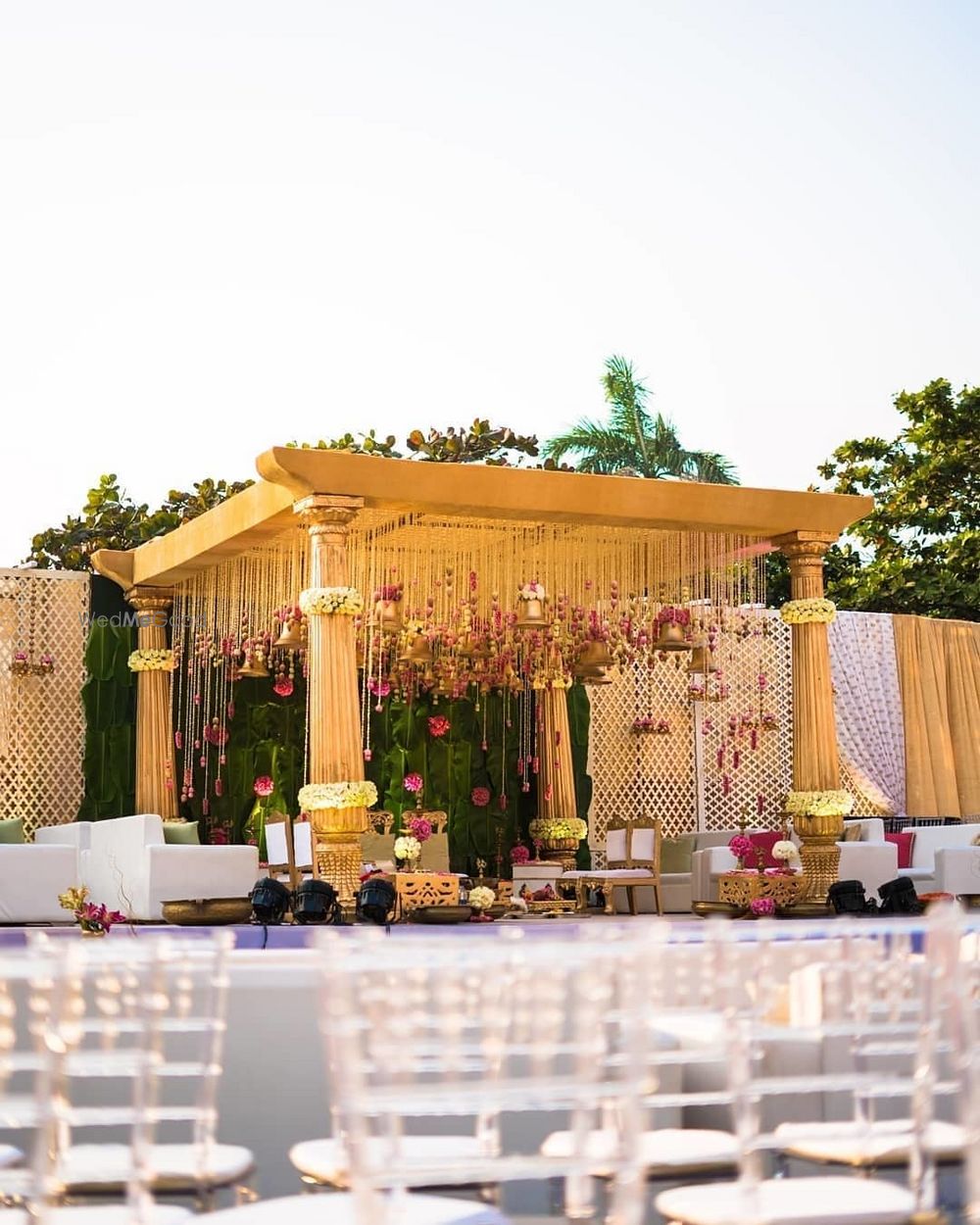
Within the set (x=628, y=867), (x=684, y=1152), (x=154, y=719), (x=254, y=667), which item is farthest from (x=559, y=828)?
(x=684, y=1152)

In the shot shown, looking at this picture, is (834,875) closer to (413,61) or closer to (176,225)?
(413,61)

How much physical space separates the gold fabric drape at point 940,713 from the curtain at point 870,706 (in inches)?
3.5

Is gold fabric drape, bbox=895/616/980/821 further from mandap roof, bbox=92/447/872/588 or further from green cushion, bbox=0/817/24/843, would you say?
green cushion, bbox=0/817/24/843

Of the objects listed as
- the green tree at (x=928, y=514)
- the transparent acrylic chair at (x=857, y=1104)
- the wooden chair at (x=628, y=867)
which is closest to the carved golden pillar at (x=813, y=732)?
the wooden chair at (x=628, y=867)

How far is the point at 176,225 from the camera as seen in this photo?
16750 millimetres

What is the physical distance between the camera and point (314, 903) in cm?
915

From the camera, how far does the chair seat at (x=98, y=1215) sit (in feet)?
8.44

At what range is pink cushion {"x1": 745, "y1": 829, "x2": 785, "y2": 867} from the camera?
11211mm

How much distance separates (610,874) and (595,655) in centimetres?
176

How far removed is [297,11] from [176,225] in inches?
112

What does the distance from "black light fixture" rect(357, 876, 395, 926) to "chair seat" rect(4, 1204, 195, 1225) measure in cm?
638

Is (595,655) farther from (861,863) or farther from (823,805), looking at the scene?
(861,863)

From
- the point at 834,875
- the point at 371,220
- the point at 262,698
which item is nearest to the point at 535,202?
the point at 371,220

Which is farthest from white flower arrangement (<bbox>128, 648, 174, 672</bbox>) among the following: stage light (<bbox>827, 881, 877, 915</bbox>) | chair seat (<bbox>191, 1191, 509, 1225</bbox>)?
chair seat (<bbox>191, 1191, 509, 1225</bbox>)
